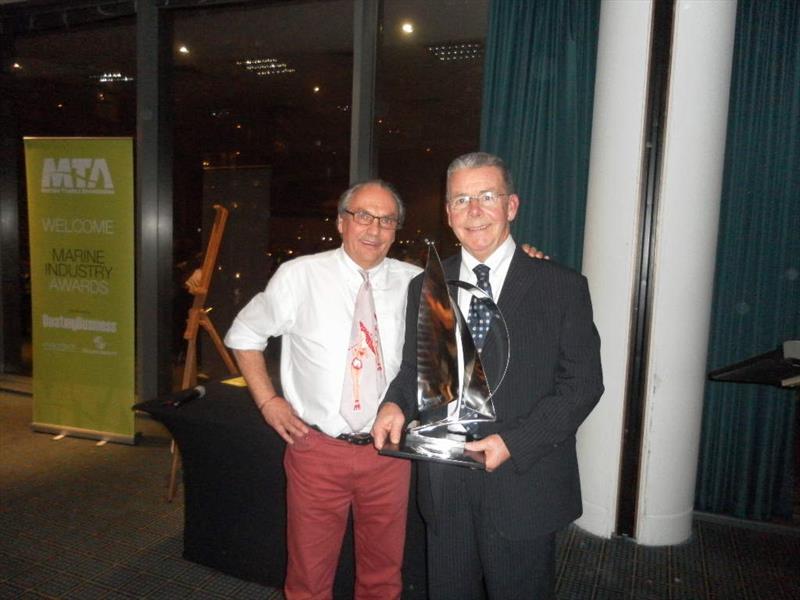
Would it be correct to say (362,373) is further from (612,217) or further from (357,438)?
(612,217)

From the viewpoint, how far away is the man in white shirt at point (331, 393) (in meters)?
1.64

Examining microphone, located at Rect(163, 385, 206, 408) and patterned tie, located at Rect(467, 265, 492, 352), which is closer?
patterned tie, located at Rect(467, 265, 492, 352)

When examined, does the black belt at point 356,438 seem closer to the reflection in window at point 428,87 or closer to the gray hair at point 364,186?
the gray hair at point 364,186

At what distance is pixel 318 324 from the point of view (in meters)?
1.67

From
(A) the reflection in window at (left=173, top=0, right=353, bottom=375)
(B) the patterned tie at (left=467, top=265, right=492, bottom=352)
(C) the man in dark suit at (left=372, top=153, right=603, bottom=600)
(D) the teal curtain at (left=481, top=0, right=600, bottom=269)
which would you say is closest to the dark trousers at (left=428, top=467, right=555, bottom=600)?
(C) the man in dark suit at (left=372, top=153, right=603, bottom=600)

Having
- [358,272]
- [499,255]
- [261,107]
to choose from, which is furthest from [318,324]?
[261,107]

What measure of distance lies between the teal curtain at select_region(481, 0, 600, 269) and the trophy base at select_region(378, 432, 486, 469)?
2.01 meters

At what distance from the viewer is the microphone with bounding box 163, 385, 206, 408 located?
2.20 meters

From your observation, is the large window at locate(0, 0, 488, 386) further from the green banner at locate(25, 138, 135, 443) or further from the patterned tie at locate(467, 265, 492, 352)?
the patterned tie at locate(467, 265, 492, 352)

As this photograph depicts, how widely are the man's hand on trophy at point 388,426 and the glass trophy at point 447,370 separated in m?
0.02

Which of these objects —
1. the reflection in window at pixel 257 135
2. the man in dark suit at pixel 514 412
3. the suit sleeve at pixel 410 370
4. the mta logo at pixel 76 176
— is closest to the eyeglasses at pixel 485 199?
the man in dark suit at pixel 514 412

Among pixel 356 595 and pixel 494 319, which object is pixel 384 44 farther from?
pixel 356 595

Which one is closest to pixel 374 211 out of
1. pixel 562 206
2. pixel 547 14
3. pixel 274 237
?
pixel 562 206

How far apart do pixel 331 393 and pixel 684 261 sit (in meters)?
1.78
